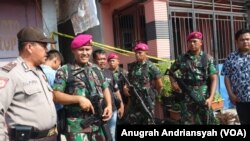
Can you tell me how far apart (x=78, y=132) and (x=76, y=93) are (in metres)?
0.34

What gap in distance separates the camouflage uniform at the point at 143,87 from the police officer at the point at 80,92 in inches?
74.9

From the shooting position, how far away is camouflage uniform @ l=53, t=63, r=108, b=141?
290cm

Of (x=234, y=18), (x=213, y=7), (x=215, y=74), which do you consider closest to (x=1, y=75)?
(x=215, y=74)

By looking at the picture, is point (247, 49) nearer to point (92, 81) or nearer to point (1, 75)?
point (92, 81)

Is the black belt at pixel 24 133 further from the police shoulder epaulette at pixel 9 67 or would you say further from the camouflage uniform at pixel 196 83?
the camouflage uniform at pixel 196 83

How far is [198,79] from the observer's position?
419 centimetres

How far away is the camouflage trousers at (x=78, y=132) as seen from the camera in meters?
2.90

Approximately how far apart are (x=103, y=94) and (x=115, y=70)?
2.05m

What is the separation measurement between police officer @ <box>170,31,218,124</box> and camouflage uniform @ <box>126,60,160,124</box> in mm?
762

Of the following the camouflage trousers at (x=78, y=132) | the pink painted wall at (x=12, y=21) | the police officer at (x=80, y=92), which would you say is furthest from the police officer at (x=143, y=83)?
the pink painted wall at (x=12, y=21)

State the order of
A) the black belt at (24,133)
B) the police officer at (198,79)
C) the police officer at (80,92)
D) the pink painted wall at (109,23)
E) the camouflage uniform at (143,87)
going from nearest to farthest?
the black belt at (24,133)
the police officer at (80,92)
the police officer at (198,79)
the camouflage uniform at (143,87)
the pink painted wall at (109,23)

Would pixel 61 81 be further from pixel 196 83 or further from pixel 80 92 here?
pixel 196 83

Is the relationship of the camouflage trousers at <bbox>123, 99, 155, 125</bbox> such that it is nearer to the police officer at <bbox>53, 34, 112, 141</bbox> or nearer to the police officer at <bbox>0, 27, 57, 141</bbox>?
the police officer at <bbox>53, 34, 112, 141</bbox>

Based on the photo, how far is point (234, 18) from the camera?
9.45 meters
